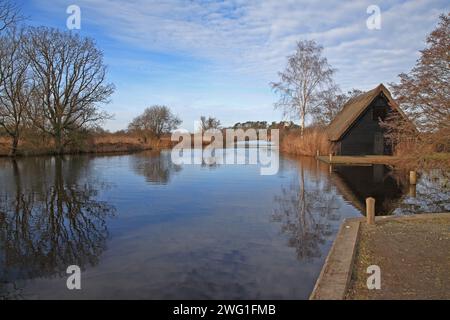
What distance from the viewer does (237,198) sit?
12500 mm

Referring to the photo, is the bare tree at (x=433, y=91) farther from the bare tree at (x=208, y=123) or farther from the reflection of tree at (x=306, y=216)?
the bare tree at (x=208, y=123)

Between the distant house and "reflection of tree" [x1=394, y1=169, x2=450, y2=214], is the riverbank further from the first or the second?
the distant house

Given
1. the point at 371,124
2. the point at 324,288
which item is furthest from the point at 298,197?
the point at 371,124

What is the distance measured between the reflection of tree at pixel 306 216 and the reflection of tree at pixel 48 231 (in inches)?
165

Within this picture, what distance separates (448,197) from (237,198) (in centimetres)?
824

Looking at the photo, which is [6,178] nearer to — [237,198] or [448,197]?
[237,198]

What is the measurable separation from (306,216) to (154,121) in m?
60.4

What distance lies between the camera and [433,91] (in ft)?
36.9

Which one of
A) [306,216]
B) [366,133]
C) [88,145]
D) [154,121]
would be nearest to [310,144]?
[366,133]

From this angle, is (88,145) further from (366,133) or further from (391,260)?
(391,260)

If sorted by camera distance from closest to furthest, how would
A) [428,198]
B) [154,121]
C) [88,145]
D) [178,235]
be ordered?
[178,235]
[428,198]
[88,145]
[154,121]

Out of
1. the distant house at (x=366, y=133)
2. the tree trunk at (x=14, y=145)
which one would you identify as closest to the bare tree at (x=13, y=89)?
the tree trunk at (x=14, y=145)

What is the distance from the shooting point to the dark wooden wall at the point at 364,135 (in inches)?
1194

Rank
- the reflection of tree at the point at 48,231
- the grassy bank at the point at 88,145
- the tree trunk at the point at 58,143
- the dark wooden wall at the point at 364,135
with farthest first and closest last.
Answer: the tree trunk at the point at 58,143, the grassy bank at the point at 88,145, the dark wooden wall at the point at 364,135, the reflection of tree at the point at 48,231
